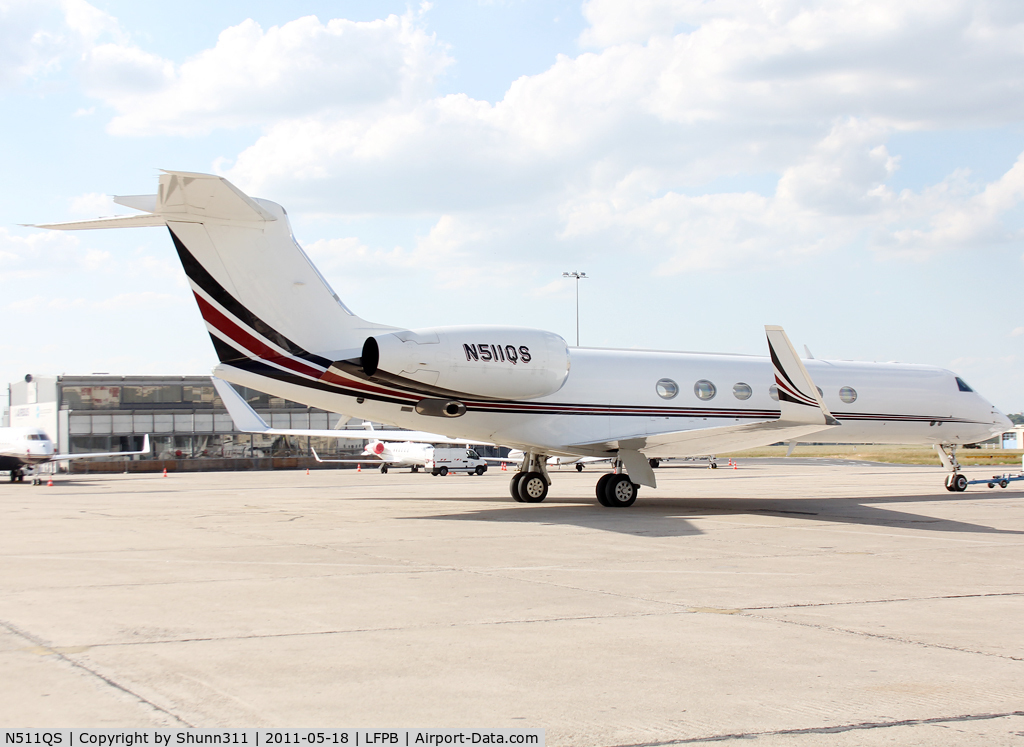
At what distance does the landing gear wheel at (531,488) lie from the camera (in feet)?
64.8

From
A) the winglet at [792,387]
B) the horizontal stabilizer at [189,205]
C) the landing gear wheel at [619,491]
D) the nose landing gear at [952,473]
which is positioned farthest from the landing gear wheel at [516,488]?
the nose landing gear at [952,473]

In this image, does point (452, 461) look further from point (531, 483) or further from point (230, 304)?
point (230, 304)

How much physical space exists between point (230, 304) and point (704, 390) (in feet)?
32.7

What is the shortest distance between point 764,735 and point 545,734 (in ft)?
3.18

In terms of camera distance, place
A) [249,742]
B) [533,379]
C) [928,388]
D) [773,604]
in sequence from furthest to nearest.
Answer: [928,388]
[533,379]
[773,604]
[249,742]

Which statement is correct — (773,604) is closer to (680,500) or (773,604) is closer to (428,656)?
(428,656)

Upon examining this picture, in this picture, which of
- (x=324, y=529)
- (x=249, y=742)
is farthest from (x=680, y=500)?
(x=249, y=742)

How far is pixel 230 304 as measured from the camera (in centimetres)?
1485

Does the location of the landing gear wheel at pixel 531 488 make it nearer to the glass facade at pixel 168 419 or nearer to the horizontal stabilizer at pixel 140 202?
the horizontal stabilizer at pixel 140 202

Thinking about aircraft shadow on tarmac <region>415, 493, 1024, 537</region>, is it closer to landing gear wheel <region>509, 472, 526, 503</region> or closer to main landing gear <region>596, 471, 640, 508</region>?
main landing gear <region>596, 471, 640, 508</region>

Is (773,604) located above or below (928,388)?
below

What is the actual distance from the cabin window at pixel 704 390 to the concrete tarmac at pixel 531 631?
6169 mm

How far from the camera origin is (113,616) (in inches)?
263

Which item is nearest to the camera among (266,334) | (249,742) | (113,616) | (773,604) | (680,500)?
(249,742)
